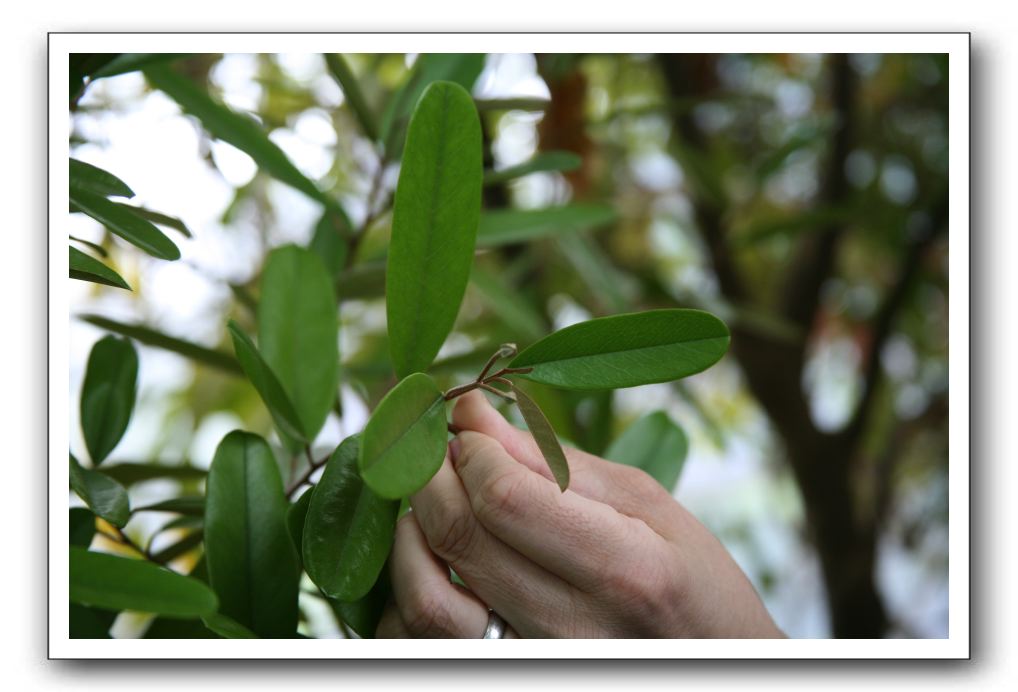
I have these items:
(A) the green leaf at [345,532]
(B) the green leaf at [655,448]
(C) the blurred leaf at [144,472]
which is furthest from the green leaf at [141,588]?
(B) the green leaf at [655,448]

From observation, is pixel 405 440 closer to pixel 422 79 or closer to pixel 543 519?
pixel 543 519

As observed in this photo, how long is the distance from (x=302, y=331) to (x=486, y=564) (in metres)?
0.16

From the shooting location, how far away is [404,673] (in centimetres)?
49

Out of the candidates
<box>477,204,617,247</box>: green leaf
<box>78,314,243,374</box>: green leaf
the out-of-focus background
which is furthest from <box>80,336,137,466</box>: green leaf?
<box>477,204,617,247</box>: green leaf

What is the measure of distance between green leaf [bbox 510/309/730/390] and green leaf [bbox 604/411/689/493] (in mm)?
199

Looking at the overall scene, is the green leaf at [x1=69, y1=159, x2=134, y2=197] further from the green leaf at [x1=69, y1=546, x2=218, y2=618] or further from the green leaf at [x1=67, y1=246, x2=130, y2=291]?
the green leaf at [x1=69, y1=546, x2=218, y2=618]

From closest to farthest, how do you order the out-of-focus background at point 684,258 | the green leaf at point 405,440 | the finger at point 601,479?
1. the green leaf at point 405,440
2. the finger at point 601,479
3. the out-of-focus background at point 684,258

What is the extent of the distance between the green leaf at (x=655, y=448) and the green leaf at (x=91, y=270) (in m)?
0.30

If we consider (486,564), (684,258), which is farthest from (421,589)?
(684,258)

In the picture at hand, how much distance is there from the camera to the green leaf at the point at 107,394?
18.2 inches

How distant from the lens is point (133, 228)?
0.38 m

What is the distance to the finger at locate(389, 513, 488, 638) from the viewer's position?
379 mm

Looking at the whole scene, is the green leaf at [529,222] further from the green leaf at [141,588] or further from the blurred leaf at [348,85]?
the green leaf at [141,588]
